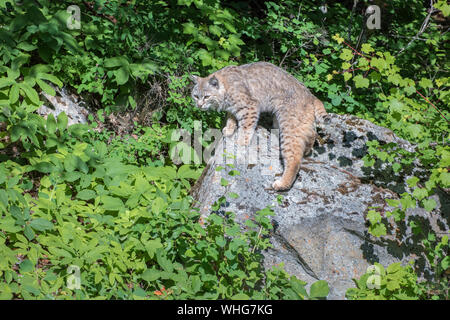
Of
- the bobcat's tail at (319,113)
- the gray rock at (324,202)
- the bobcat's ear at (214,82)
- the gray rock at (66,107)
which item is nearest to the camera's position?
the gray rock at (324,202)

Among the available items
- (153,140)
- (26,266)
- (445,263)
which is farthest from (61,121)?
(445,263)

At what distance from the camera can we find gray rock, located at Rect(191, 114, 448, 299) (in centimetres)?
381

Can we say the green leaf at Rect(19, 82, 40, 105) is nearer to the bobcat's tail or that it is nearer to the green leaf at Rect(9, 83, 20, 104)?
the green leaf at Rect(9, 83, 20, 104)

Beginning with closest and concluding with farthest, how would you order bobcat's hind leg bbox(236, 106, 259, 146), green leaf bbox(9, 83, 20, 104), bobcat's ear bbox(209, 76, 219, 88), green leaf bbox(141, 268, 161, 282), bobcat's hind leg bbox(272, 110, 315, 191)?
green leaf bbox(141, 268, 161, 282) < bobcat's hind leg bbox(272, 110, 315, 191) < green leaf bbox(9, 83, 20, 104) < bobcat's hind leg bbox(236, 106, 259, 146) < bobcat's ear bbox(209, 76, 219, 88)

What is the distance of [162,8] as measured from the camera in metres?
6.17

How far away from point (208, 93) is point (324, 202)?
6.12 ft

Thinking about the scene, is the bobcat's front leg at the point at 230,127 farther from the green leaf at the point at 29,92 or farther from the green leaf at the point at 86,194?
the green leaf at the point at 29,92

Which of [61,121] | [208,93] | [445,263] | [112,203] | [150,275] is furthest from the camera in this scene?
[208,93]

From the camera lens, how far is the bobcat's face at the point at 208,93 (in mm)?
4992

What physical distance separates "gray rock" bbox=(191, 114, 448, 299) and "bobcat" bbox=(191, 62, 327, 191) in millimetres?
175

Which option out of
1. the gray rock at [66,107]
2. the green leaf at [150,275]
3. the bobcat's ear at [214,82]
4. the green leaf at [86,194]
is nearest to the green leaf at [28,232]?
the green leaf at [86,194]

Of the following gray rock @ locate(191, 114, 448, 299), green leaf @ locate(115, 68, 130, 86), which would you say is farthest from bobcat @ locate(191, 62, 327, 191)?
green leaf @ locate(115, 68, 130, 86)

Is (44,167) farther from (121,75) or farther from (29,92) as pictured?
(121,75)

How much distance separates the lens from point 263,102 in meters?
4.95
